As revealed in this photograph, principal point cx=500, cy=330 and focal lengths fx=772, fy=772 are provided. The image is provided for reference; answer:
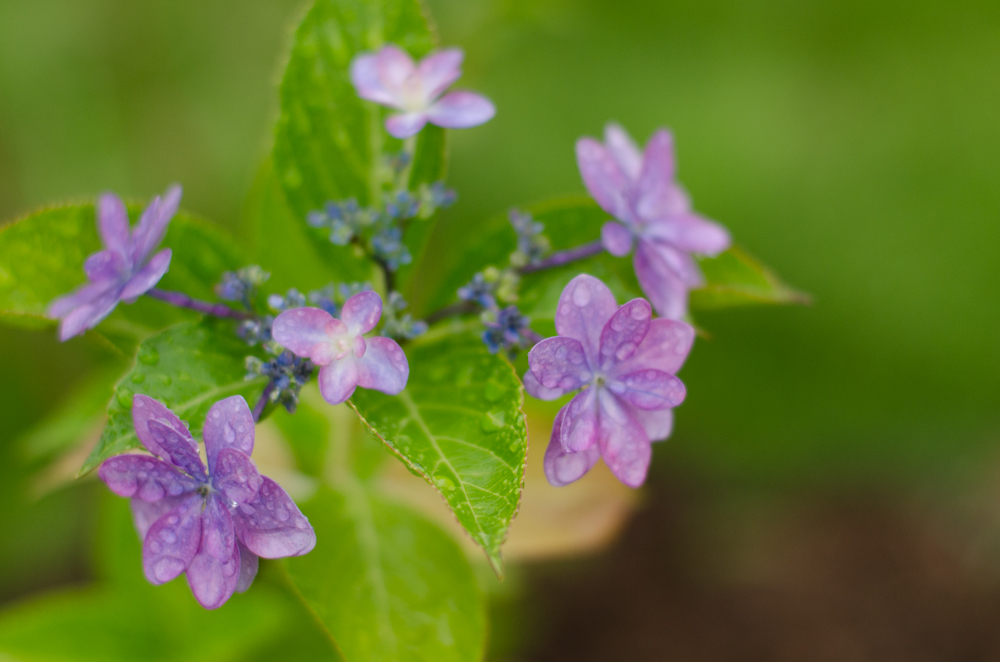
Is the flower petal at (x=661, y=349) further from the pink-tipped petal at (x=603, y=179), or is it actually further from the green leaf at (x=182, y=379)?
the green leaf at (x=182, y=379)

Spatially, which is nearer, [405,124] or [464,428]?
[464,428]

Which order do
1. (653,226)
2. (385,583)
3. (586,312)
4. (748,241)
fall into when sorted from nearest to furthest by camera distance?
(586,312) < (653,226) < (385,583) < (748,241)

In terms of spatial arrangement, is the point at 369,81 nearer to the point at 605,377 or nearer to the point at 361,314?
the point at 361,314

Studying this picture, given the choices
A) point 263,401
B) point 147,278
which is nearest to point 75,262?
point 147,278

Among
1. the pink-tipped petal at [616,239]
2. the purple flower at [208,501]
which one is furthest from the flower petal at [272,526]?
the pink-tipped petal at [616,239]

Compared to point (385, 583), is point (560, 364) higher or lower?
higher

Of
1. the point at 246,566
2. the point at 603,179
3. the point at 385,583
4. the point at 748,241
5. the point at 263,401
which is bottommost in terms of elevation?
the point at 748,241
